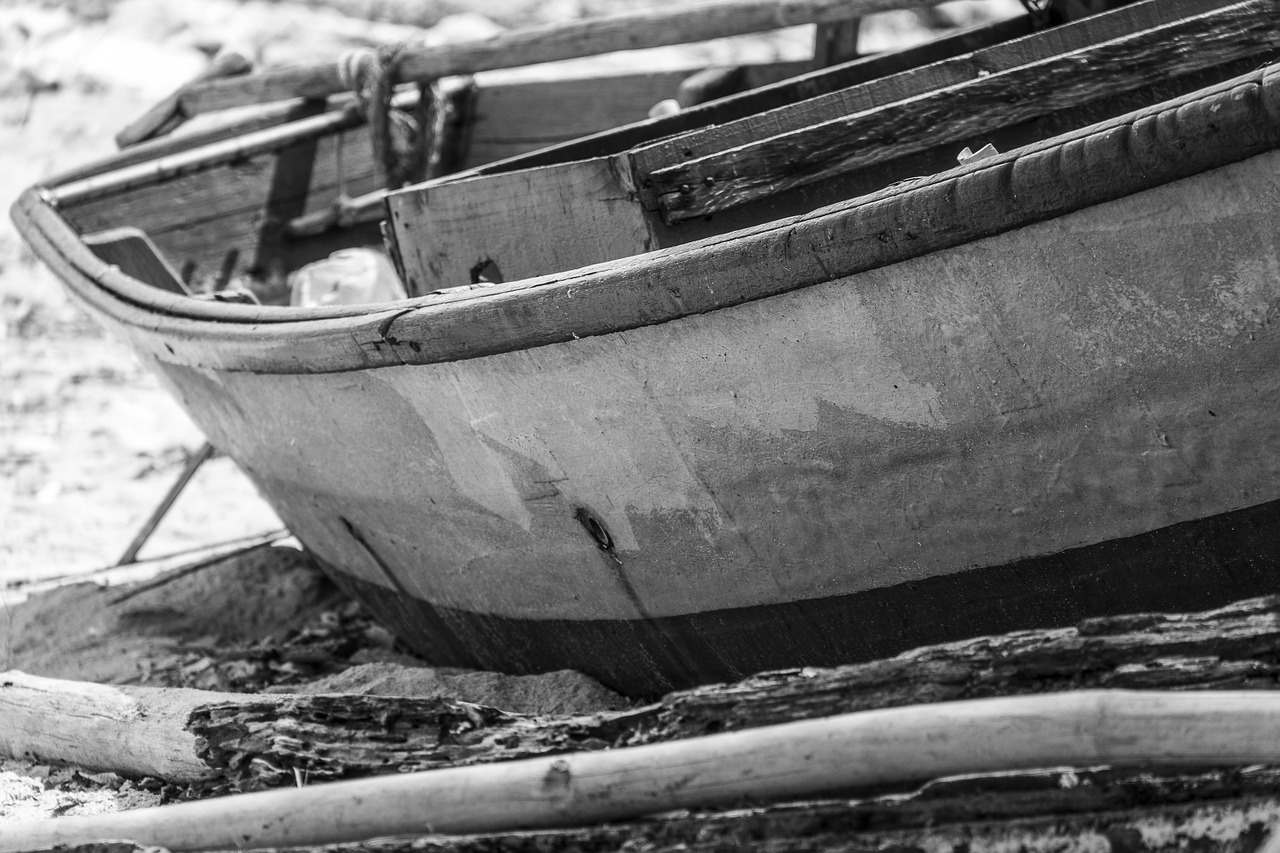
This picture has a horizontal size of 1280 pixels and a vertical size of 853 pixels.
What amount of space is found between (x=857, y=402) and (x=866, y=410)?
0.02 m

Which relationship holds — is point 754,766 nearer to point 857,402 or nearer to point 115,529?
point 857,402

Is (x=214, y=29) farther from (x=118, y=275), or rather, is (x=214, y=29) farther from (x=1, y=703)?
(x=1, y=703)

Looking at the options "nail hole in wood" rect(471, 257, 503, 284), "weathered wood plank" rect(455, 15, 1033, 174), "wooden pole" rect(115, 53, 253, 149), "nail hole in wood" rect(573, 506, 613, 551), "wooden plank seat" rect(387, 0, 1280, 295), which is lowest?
"nail hole in wood" rect(573, 506, 613, 551)

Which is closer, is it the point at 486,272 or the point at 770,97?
the point at 486,272

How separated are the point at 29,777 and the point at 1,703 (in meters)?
0.20

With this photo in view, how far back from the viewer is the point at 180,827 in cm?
186

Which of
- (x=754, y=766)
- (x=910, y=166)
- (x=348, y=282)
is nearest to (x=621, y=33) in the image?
(x=348, y=282)

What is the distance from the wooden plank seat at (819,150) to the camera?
241 cm

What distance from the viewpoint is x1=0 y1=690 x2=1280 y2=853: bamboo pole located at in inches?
59.8

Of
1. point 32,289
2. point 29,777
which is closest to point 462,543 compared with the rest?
point 29,777

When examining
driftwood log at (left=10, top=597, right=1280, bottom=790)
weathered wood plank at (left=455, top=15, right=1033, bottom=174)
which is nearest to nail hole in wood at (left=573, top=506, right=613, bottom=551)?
driftwood log at (left=10, top=597, right=1280, bottom=790)

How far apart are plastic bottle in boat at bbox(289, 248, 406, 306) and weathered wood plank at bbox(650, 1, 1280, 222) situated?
1.26m

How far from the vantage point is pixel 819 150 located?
8.13 ft

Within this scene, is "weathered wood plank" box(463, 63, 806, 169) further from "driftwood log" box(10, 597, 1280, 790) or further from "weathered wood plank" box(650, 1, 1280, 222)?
"driftwood log" box(10, 597, 1280, 790)
